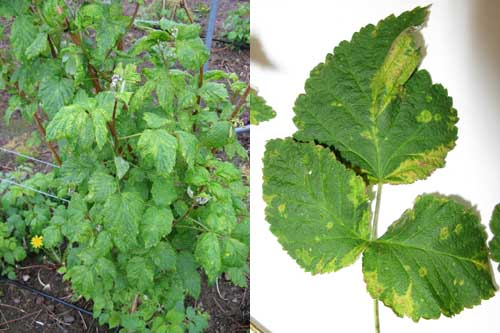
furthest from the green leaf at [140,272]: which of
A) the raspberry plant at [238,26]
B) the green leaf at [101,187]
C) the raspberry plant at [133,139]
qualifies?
the raspberry plant at [238,26]

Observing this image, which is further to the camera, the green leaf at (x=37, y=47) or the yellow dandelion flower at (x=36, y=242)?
the yellow dandelion flower at (x=36, y=242)

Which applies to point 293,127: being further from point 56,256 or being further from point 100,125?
point 56,256

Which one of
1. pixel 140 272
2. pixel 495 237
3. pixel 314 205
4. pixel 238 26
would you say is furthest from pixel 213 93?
pixel 238 26

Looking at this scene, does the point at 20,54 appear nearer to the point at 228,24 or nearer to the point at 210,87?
the point at 210,87

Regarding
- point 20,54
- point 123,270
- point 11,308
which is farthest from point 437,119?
point 11,308

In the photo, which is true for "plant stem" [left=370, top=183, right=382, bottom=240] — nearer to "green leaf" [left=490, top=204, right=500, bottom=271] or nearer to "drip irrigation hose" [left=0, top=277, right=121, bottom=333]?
"green leaf" [left=490, top=204, right=500, bottom=271]

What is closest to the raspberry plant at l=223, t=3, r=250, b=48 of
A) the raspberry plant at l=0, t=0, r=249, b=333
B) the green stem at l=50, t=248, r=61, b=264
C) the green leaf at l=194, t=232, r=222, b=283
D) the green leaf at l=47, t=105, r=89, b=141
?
the green stem at l=50, t=248, r=61, b=264

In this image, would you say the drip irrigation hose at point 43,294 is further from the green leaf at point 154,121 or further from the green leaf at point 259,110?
the green leaf at point 259,110
